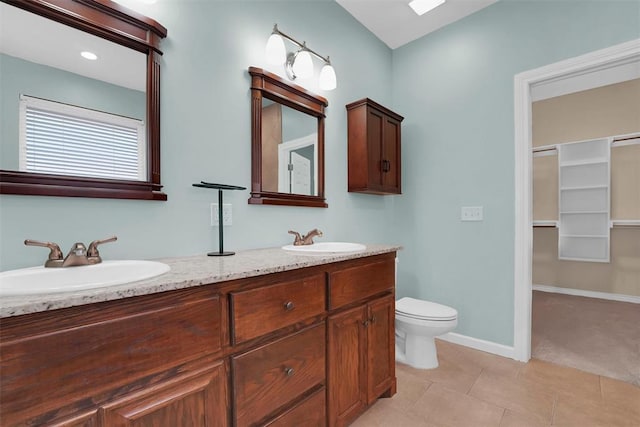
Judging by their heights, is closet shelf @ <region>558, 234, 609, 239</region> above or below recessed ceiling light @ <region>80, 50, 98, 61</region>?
below

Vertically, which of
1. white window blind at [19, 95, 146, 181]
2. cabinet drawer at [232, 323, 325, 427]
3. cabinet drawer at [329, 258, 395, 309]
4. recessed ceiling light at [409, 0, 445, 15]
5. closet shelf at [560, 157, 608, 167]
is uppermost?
recessed ceiling light at [409, 0, 445, 15]

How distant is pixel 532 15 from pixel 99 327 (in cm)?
309

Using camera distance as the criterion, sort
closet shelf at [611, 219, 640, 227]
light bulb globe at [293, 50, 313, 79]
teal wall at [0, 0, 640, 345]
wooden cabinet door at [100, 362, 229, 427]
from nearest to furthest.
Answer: wooden cabinet door at [100, 362, 229, 427], teal wall at [0, 0, 640, 345], light bulb globe at [293, 50, 313, 79], closet shelf at [611, 219, 640, 227]

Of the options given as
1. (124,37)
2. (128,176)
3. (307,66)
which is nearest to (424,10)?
(307,66)

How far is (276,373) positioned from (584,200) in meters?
4.56

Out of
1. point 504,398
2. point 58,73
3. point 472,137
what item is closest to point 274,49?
point 58,73

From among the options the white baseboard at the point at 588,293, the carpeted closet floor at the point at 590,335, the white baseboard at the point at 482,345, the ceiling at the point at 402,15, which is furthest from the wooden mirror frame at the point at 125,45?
the white baseboard at the point at 588,293

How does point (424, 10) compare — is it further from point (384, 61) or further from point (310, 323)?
point (310, 323)

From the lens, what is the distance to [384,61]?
2.81 m

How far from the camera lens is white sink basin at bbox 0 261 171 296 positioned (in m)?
0.82

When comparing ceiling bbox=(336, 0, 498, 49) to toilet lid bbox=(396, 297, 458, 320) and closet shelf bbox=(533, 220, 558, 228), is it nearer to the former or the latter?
toilet lid bbox=(396, 297, 458, 320)

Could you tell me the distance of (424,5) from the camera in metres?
2.29

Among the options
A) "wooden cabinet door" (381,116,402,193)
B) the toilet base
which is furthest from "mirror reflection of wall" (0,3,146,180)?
the toilet base

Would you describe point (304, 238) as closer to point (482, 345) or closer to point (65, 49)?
point (65, 49)
